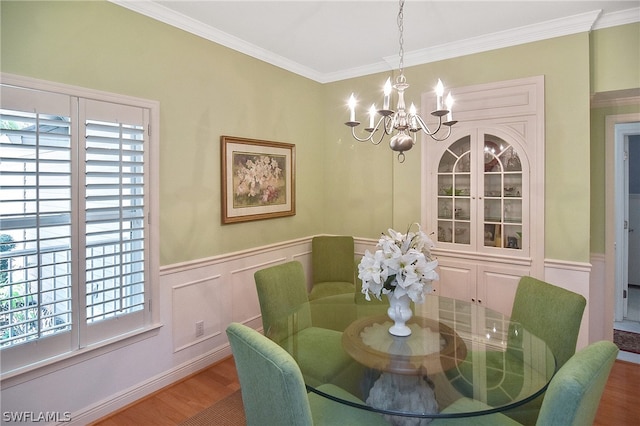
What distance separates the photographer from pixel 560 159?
298 cm

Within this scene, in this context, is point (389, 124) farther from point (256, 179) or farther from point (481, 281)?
point (481, 281)

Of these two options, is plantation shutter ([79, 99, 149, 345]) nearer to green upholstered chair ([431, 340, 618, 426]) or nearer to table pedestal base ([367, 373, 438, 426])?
table pedestal base ([367, 373, 438, 426])

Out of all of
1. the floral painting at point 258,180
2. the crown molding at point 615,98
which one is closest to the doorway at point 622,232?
the crown molding at point 615,98

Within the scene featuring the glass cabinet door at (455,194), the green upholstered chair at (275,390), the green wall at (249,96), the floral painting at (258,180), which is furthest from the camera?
the glass cabinet door at (455,194)

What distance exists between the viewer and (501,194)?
324 centimetres

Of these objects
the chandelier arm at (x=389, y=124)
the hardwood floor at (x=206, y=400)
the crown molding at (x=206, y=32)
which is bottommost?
the hardwood floor at (x=206, y=400)

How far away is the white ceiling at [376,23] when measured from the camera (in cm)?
262

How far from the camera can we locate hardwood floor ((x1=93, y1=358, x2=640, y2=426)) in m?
2.42

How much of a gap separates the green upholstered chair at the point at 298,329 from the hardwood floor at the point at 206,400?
2.67 feet

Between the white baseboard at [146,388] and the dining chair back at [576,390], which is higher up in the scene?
the dining chair back at [576,390]

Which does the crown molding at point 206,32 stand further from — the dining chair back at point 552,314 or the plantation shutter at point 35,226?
the dining chair back at point 552,314

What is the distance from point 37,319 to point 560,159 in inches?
151

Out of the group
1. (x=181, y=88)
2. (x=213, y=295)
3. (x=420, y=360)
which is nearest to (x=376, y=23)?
(x=181, y=88)

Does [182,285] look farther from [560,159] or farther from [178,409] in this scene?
[560,159]
